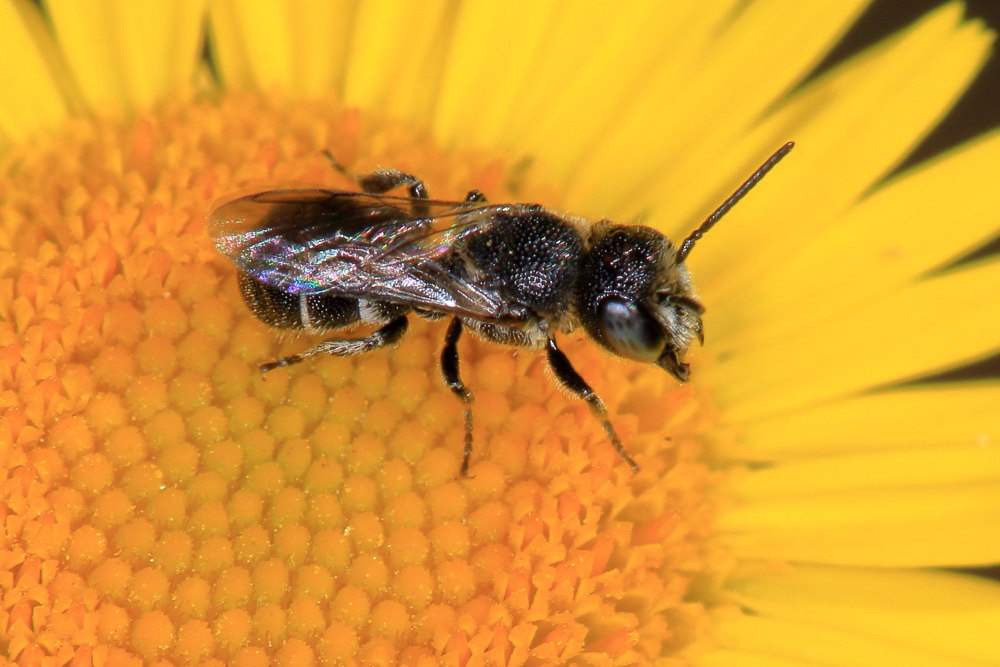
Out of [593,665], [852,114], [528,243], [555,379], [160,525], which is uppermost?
[852,114]

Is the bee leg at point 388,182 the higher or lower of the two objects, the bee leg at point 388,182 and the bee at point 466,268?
the lower

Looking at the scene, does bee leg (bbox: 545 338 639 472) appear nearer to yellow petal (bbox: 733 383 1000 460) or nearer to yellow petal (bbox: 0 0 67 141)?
yellow petal (bbox: 733 383 1000 460)

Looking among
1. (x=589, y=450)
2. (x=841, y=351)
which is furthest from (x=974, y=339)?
(x=589, y=450)

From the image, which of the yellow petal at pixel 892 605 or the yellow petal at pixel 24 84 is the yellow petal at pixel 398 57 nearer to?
the yellow petal at pixel 24 84

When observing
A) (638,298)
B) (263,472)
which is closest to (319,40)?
(263,472)

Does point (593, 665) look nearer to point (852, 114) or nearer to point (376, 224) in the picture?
point (376, 224)

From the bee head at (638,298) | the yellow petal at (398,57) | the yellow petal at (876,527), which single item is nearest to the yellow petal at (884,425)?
the yellow petal at (876,527)

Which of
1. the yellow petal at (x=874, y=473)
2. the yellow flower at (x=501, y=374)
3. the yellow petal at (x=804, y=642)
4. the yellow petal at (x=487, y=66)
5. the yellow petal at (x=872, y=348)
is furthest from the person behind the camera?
the yellow petal at (x=487, y=66)

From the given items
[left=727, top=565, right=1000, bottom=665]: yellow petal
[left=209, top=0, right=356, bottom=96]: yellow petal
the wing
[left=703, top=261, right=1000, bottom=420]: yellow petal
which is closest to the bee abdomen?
the wing
